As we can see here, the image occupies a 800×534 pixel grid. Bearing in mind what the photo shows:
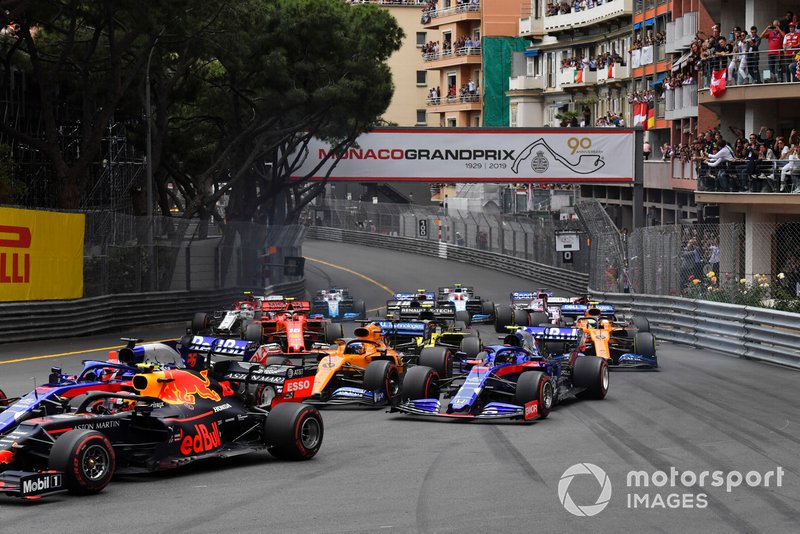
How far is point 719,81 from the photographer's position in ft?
112

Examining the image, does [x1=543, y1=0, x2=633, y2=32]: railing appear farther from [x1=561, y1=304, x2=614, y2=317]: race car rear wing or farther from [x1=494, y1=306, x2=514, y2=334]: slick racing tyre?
[x1=561, y1=304, x2=614, y2=317]: race car rear wing

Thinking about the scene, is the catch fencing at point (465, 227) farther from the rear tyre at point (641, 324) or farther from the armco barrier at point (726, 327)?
the rear tyre at point (641, 324)

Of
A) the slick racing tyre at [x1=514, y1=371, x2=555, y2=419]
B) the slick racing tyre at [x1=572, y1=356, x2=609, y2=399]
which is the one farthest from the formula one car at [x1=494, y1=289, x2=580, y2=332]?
the slick racing tyre at [x1=514, y1=371, x2=555, y2=419]

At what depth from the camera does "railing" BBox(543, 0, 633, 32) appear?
2393 inches

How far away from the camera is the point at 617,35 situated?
6353cm

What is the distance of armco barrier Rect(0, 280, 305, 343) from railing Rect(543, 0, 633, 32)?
3061 cm

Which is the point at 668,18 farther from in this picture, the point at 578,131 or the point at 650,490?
the point at 650,490

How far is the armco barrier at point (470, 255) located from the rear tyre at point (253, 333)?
897 inches

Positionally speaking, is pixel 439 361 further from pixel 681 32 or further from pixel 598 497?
pixel 681 32

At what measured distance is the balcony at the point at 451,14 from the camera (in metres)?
82.4

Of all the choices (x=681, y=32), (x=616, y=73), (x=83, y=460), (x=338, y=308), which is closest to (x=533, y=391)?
(x=83, y=460)

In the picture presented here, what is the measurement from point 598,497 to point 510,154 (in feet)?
124

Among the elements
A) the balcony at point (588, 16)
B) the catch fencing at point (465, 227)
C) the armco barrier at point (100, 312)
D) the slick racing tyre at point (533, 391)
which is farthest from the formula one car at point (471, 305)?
the balcony at point (588, 16)

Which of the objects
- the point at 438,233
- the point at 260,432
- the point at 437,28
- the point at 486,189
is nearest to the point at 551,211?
the point at 438,233
